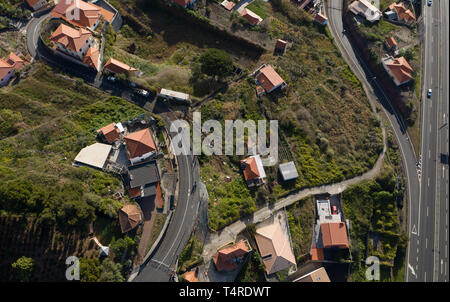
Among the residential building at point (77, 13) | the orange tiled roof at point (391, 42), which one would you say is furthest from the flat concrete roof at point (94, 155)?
the orange tiled roof at point (391, 42)

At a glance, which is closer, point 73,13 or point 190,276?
point 190,276

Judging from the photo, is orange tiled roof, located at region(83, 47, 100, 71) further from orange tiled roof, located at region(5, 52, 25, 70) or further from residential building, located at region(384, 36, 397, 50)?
residential building, located at region(384, 36, 397, 50)

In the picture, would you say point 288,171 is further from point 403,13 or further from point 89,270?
point 403,13

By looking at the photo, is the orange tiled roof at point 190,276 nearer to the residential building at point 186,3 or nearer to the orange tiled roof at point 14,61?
the orange tiled roof at point 14,61

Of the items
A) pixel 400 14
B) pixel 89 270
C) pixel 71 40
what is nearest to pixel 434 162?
pixel 400 14

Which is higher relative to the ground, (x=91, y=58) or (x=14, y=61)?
(x=91, y=58)
